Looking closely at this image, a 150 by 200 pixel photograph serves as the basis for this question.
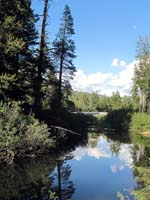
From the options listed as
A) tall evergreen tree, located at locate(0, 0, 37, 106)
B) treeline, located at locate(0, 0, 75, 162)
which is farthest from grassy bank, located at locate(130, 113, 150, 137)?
tall evergreen tree, located at locate(0, 0, 37, 106)

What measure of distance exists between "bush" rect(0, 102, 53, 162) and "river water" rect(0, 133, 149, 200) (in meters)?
0.65

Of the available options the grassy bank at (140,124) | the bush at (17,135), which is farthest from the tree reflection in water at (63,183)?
the grassy bank at (140,124)

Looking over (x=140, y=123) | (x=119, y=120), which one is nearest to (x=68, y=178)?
(x=140, y=123)

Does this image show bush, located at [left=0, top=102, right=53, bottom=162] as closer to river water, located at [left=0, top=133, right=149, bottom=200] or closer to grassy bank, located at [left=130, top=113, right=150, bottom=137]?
river water, located at [left=0, top=133, right=149, bottom=200]

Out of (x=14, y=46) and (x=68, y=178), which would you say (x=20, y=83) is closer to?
(x=14, y=46)

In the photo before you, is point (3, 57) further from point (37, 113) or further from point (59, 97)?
point (59, 97)

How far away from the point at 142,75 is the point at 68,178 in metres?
48.3

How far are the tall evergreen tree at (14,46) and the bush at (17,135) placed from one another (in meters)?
1.24

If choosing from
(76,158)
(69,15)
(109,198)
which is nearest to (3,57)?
(76,158)

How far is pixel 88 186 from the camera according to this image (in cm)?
1445

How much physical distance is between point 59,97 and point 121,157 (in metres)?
→ 15.0

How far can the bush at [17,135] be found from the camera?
17.3 m

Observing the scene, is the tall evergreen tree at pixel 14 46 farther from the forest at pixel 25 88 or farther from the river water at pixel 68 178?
the river water at pixel 68 178

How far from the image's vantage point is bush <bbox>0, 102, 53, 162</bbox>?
1730 centimetres
